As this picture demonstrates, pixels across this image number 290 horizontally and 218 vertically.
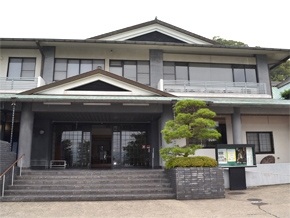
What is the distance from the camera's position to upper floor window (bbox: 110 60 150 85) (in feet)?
53.5

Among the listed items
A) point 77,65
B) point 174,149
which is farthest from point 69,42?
point 174,149

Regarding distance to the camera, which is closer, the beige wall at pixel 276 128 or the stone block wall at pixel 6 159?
the stone block wall at pixel 6 159

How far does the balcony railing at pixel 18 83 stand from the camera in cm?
1492

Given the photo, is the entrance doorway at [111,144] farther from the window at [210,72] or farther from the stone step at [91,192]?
the stone step at [91,192]

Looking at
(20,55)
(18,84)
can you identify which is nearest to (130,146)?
(18,84)

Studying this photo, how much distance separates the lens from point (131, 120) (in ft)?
52.6

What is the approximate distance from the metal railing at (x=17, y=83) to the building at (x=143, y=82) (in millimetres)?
55

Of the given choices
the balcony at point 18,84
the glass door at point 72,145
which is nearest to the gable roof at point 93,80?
the balcony at point 18,84

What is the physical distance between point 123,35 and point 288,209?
13.6 meters

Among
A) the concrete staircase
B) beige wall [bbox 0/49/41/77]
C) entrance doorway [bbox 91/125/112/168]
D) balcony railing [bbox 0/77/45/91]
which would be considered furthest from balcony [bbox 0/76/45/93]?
the concrete staircase

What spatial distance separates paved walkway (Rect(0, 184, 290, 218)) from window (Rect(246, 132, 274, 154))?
270 inches

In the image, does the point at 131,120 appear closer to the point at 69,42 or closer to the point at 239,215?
the point at 69,42

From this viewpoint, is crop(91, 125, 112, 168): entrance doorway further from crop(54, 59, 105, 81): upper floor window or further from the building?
crop(54, 59, 105, 81): upper floor window

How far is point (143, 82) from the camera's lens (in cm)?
1625
